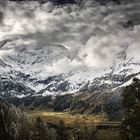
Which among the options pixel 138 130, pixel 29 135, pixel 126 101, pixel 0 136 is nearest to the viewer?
pixel 138 130

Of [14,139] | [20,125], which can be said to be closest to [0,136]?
[14,139]

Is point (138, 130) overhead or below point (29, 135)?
overhead

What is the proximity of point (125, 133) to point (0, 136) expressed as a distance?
114 m

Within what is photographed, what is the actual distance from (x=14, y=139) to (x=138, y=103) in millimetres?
123455

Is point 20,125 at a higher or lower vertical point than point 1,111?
lower

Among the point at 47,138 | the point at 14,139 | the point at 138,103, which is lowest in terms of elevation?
the point at 47,138

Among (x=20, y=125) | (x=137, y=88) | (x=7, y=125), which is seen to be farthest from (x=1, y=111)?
(x=137, y=88)

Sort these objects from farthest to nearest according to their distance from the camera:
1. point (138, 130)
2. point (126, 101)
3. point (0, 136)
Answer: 1. point (0, 136)
2. point (126, 101)
3. point (138, 130)

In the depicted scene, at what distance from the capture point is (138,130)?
55219mm

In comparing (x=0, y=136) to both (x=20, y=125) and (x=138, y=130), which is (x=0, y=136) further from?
(x=138, y=130)

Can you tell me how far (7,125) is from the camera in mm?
175500

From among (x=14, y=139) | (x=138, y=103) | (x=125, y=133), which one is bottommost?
(x=14, y=139)

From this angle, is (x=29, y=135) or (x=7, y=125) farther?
(x=29, y=135)

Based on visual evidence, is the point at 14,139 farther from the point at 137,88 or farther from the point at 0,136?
the point at 137,88
